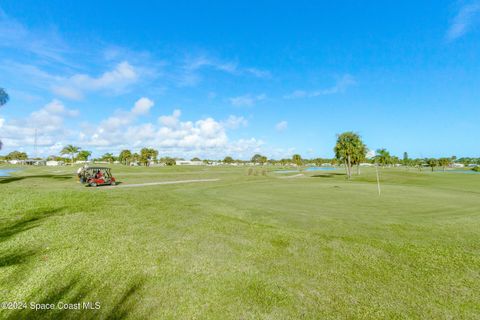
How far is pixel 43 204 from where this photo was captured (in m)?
12.0

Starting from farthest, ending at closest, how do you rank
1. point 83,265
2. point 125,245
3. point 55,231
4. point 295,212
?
point 295,212
point 55,231
point 125,245
point 83,265

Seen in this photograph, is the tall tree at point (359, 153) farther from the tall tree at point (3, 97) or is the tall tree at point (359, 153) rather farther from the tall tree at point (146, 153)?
the tall tree at point (146, 153)

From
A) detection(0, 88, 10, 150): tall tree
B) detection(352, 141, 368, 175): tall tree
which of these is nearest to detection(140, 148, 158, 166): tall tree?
detection(0, 88, 10, 150): tall tree

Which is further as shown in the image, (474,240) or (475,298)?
(474,240)

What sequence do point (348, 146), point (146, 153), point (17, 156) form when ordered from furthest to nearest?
point (17, 156)
point (146, 153)
point (348, 146)

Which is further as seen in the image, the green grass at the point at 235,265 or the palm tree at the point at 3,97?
the palm tree at the point at 3,97

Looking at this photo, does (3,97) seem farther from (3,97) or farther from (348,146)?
(348,146)

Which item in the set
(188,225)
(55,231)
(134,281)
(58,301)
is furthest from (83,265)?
(188,225)

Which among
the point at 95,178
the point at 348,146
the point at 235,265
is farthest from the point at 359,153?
the point at 235,265

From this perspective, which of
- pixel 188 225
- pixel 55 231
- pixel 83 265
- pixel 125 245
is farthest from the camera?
pixel 188 225

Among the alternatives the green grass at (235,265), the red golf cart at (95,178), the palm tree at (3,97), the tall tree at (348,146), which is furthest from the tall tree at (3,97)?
the tall tree at (348,146)

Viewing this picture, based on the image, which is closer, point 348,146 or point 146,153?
point 348,146

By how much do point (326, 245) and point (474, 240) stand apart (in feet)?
19.7

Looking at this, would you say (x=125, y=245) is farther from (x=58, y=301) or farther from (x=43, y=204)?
(x=43, y=204)
